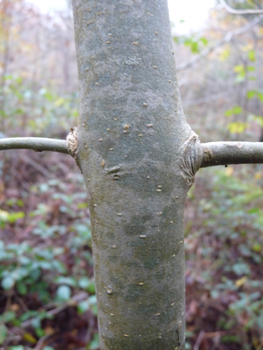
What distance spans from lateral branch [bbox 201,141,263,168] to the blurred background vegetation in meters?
1.84

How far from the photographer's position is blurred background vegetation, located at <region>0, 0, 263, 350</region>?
2372mm

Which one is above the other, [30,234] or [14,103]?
[14,103]

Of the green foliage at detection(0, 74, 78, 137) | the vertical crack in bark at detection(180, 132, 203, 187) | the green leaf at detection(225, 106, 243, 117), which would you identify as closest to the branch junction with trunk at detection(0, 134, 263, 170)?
the vertical crack in bark at detection(180, 132, 203, 187)

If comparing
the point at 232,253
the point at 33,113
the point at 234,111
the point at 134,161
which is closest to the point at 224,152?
the point at 134,161

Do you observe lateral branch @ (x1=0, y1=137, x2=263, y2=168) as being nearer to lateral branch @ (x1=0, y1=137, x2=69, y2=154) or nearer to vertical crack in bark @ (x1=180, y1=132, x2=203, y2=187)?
vertical crack in bark @ (x1=180, y1=132, x2=203, y2=187)

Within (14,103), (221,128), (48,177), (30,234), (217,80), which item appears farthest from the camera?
(217,80)

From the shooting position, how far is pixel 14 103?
523 cm

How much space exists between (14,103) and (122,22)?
5410 mm

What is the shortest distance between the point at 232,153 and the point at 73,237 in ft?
9.22

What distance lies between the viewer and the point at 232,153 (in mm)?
533

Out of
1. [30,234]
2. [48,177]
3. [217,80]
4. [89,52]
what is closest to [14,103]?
[48,177]

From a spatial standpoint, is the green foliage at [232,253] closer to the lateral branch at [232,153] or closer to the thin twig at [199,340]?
the thin twig at [199,340]

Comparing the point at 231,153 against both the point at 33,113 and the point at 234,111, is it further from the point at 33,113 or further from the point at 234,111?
the point at 33,113

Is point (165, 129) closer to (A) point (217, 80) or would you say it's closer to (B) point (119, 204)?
(B) point (119, 204)
